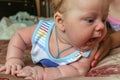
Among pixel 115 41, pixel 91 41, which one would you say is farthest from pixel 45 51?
pixel 115 41

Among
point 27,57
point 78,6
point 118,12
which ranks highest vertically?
point 78,6

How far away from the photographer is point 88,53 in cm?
105

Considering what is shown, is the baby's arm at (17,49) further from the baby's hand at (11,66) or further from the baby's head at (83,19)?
the baby's head at (83,19)

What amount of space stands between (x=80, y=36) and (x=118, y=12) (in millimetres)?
770

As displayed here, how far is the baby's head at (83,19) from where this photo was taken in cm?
95

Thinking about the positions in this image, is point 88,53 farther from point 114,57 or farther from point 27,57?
point 27,57

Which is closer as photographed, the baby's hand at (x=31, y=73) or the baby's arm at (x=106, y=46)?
the baby's hand at (x=31, y=73)

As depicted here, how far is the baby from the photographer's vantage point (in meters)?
0.95

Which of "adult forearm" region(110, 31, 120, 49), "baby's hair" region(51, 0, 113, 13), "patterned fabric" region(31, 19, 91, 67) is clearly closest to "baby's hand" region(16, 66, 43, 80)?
"patterned fabric" region(31, 19, 91, 67)

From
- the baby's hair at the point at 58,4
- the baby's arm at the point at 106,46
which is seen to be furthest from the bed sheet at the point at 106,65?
the baby's hair at the point at 58,4

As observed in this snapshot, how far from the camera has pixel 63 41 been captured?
3.54 feet

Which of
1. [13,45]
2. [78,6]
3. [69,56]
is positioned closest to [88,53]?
[69,56]

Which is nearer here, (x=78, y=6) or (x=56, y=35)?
(x=78, y=6)

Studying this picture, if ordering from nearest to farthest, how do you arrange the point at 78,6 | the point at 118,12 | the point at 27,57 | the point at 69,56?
the point at 78,6 → the point at 69,56 → the point at 27,57 → the point at 118,12
